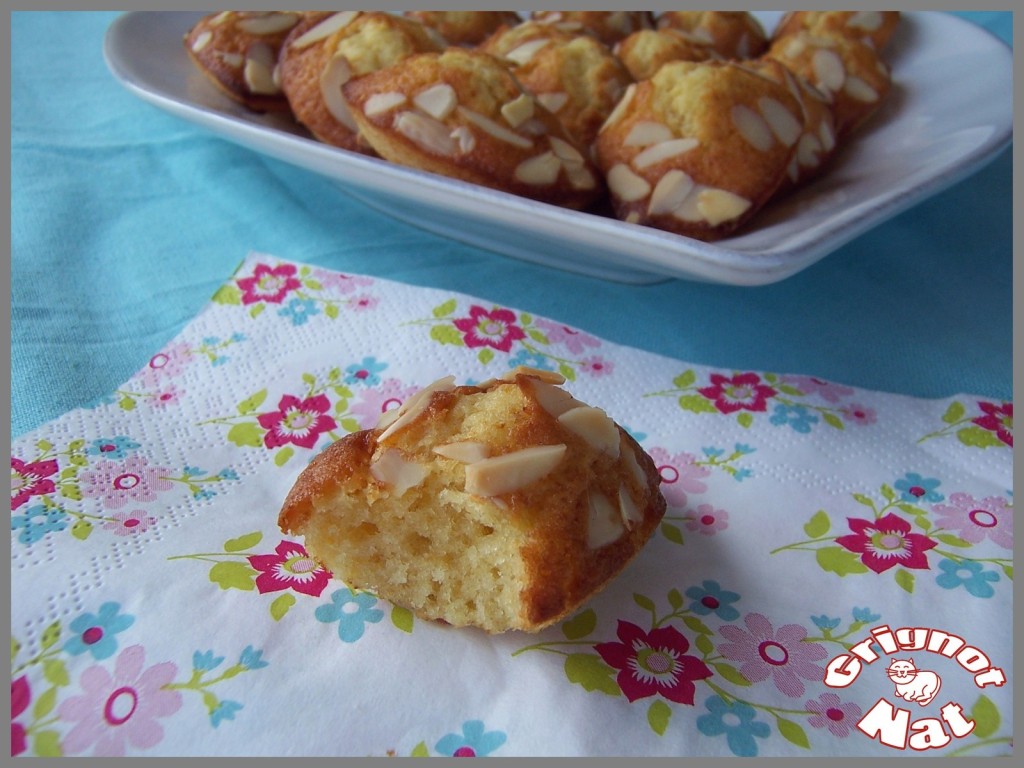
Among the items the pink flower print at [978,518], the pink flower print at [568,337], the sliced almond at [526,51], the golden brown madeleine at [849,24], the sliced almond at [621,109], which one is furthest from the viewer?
the golden brown madeleine at [849,24]

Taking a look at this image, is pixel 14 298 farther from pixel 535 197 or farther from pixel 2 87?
pixel 535 197

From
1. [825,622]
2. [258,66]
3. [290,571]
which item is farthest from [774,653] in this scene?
[258,66]

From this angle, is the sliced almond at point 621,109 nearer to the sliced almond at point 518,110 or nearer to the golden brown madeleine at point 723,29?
the sliced almond at point 518,110

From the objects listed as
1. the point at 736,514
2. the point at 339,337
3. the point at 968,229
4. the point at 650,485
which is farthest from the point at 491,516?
the point at 968,229

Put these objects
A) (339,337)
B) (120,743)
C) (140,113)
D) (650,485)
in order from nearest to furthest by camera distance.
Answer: (120,743) < (650,485) < (339,337) < (140,113)

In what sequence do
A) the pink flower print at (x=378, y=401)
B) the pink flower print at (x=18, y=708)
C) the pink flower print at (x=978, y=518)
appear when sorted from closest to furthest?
the pink flower print at (x=18, y=708)
the pink flower print at (x=978, y=518)
the pink flower print at (x=378, y=401)

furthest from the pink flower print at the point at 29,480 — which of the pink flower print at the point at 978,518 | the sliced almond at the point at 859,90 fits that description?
the sliced almond at the point at 859,90

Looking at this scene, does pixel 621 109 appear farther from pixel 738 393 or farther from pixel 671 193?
pixel 738 393
